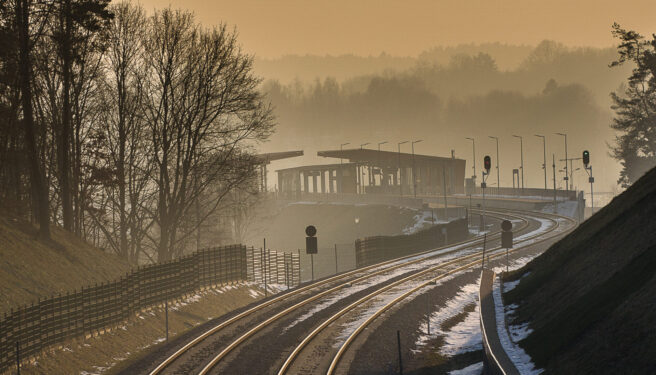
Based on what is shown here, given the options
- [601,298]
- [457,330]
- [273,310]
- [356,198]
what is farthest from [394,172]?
[601,298]

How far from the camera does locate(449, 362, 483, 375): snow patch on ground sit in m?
20.8

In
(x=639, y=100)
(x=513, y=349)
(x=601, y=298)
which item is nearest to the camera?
(x=601, y=298)

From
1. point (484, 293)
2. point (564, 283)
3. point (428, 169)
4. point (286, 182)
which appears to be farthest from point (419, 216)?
point (286, 182)

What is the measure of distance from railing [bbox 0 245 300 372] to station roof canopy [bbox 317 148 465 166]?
7618cm

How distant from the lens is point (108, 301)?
90.7 feet

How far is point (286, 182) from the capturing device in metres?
171

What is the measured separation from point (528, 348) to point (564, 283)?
17.5 ft

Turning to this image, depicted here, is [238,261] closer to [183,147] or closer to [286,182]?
[183,147]

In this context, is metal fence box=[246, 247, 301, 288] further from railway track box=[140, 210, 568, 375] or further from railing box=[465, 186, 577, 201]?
railing box=[465, 186, 577, 201]

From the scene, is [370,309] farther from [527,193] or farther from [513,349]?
[527,193]

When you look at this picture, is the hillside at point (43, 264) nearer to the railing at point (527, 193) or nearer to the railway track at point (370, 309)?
the railway track at point (370, 309)

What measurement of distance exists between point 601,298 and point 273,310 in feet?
51.9

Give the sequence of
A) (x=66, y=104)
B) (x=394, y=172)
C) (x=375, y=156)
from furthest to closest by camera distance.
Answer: (x=394, y=172) < (x=375, y=156) < (x=66, y=104)

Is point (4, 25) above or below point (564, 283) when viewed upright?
above
